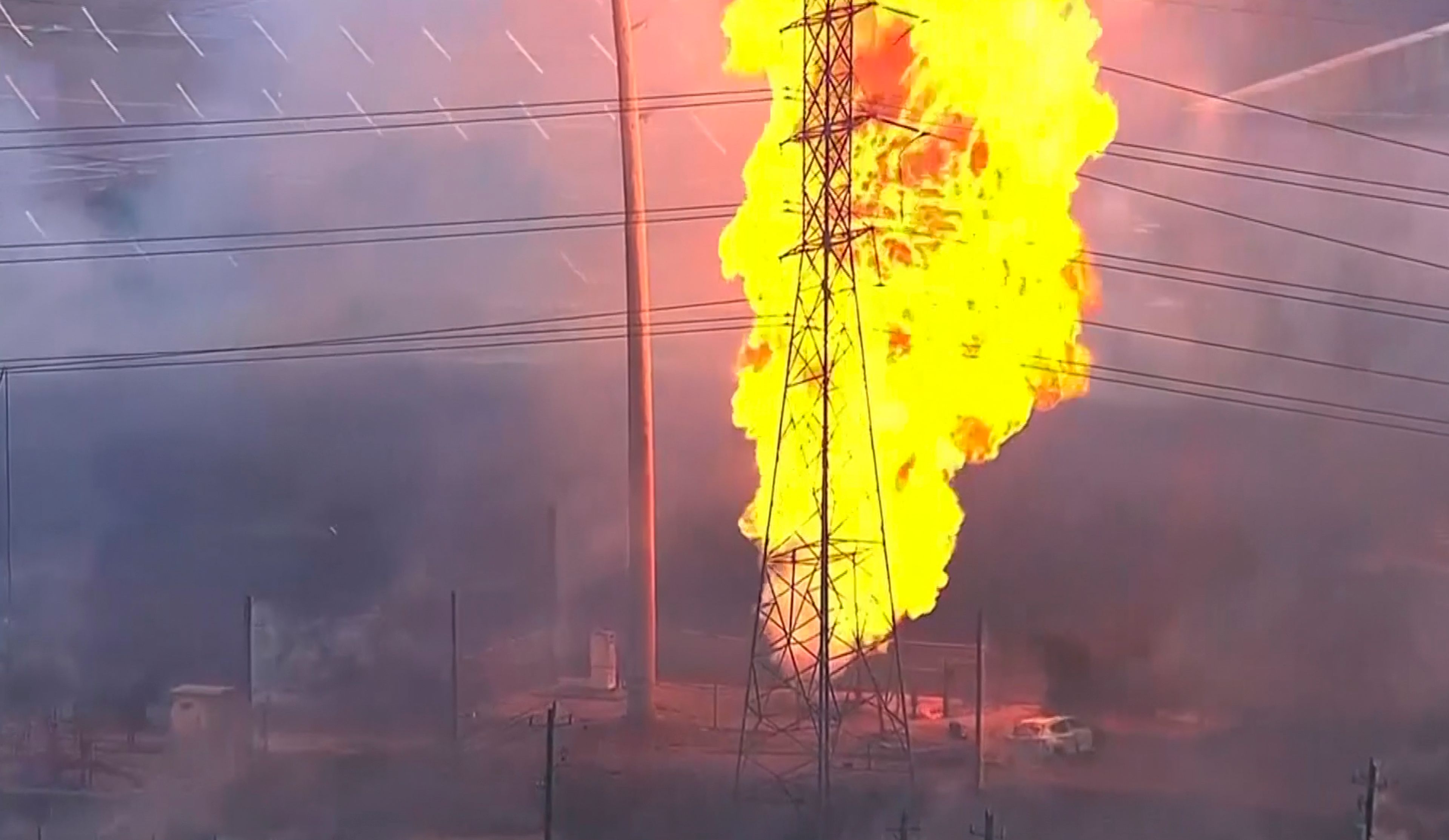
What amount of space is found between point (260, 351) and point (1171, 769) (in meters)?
3.57

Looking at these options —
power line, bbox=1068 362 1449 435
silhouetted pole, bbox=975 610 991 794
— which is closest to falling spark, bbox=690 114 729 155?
power line, bbox=1068 362 1449 435

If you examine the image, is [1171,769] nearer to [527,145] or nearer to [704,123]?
[704,123]

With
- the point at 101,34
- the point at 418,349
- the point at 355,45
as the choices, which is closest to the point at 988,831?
the point at 418,349

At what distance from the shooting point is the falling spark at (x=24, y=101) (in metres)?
3.90

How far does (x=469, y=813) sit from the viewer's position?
3.89 metres

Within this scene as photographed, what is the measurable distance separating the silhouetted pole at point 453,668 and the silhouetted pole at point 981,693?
1.85 metres

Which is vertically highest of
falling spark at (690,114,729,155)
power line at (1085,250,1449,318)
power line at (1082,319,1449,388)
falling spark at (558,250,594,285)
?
falling spark at (690,114,729,155)

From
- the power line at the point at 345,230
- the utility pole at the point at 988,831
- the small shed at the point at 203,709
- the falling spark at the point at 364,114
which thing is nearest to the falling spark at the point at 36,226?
the power line at the point at 345,230

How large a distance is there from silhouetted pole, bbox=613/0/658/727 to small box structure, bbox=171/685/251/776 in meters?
1.41

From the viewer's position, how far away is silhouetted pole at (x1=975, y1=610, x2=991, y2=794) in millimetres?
3836

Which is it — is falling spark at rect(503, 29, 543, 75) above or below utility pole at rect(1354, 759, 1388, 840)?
above

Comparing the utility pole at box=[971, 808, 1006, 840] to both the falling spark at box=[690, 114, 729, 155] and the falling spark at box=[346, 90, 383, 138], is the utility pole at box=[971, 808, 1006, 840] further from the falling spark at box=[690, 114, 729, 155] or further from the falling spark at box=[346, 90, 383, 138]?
the falling spark at box=[346, 90, 383, 138]

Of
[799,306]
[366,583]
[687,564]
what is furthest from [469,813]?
[799,306]

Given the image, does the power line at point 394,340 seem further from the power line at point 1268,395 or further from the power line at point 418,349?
the power line at point 1268,395
